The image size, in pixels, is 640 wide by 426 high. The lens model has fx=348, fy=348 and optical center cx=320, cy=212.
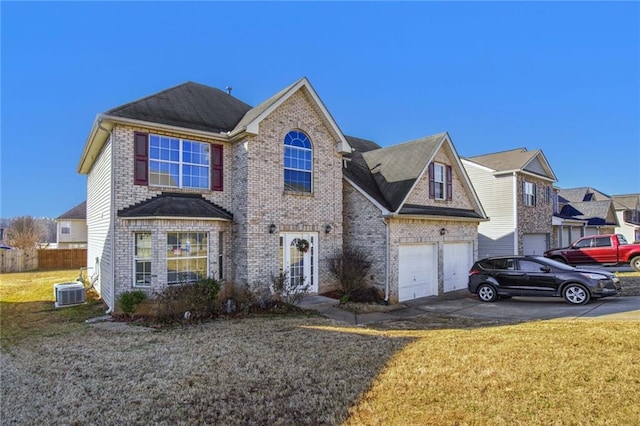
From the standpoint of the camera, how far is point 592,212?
34.4m

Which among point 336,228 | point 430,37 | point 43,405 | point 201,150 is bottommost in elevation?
point 43,405

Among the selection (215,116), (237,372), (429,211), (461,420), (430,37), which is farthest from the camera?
(430,37)

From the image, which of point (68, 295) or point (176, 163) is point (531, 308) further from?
point (68, 295)

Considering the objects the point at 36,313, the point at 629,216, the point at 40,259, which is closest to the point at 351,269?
the point at 36,313

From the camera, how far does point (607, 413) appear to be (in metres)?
4.13

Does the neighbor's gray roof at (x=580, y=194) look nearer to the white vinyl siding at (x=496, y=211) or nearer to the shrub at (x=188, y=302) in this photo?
the white vinyl siding at (x=496, y=211)

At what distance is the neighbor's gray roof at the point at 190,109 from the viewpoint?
11.6m

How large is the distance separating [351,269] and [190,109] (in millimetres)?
8667

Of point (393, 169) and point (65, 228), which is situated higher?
point (393, 169)

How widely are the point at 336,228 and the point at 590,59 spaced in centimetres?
1439

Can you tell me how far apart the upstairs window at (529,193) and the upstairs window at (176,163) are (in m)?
19.8

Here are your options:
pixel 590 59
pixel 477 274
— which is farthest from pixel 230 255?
pixel 590 59

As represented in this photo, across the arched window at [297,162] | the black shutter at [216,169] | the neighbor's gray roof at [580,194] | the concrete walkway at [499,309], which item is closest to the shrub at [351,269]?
the concrete walkway at [499,309]

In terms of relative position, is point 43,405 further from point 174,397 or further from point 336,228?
point 336,228
